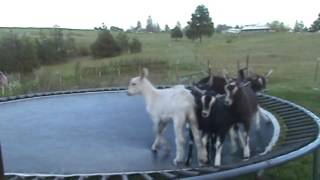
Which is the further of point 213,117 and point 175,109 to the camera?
point 175,109

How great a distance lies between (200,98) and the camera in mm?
3062

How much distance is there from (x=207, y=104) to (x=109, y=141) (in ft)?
4.76

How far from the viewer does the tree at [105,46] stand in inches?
713

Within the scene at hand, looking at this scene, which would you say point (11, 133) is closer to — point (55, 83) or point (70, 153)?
point (70, 153)

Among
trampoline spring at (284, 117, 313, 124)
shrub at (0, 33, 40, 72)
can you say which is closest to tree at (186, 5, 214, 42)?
shrub at (0, 33, 40, 72)

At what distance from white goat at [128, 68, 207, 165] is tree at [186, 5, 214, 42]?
20710mm

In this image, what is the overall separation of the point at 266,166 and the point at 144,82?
129cm

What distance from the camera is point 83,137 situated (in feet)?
14.2

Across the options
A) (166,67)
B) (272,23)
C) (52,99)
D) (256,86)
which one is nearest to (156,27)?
(272,23)

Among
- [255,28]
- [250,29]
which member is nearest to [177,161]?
[255,28]

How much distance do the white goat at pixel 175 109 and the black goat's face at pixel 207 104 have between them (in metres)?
0.17

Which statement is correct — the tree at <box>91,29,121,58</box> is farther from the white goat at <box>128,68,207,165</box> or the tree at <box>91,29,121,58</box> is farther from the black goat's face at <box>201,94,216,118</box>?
the black goat's face at <box>201,94,216,118</box>

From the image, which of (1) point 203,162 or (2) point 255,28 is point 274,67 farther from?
(2) point 255,28

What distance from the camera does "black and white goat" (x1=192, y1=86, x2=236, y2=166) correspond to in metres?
2.94
